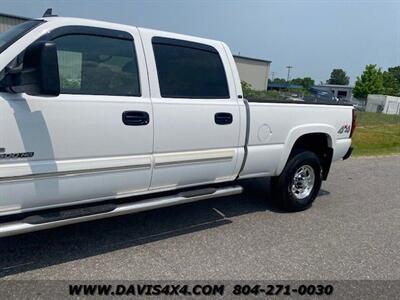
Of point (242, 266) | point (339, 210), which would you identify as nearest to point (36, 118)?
point (242, 266)

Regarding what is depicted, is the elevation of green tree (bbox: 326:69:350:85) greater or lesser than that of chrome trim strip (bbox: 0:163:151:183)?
lesser

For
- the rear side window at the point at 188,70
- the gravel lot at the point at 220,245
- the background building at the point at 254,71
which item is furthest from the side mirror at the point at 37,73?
the background building at the point at 254,71

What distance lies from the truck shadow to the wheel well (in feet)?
2.97

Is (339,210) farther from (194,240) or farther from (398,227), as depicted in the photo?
(194,240)

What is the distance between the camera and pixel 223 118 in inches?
162

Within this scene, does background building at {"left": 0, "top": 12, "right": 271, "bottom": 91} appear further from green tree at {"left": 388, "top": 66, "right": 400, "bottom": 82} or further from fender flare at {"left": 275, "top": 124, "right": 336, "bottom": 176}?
green tree at {"left": 388, "top": 66, "right": 400, "bottom": 82}

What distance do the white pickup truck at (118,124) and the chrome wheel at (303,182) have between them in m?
0.55

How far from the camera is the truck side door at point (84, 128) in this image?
2.92m

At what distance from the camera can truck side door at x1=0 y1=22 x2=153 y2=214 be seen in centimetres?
292

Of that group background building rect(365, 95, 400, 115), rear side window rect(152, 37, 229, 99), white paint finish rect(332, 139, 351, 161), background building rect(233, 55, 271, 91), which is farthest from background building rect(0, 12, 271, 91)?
rear side window rect(152, 37, 229, 99)

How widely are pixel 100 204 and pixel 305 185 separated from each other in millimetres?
3095

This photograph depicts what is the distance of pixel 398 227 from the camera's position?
504 centimetres

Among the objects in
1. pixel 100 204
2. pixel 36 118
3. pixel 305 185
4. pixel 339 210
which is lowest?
pixel 339 210

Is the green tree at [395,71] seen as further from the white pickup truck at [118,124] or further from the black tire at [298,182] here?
the white pickup truck at [118,124]
